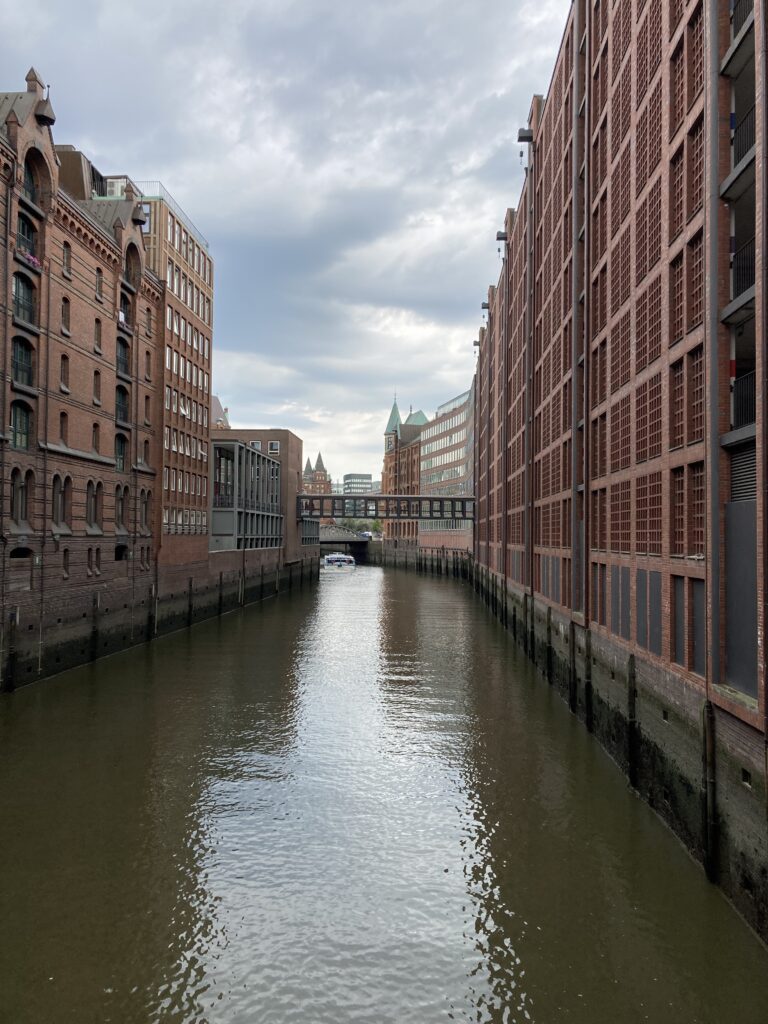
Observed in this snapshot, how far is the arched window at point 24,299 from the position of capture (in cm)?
2722

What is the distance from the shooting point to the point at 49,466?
2952 cm

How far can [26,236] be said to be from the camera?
92.7 feet

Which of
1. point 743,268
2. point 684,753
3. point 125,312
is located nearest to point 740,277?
point 743,268

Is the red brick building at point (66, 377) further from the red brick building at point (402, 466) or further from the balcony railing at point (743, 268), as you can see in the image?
the red brick building at point (402, 466)

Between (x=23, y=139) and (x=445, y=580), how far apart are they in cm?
7849

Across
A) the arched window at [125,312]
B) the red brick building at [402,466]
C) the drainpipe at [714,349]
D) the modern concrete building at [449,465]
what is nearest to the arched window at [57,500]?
the arched window at [125,312]

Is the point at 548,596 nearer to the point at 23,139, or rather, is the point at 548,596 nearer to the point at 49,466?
the point at 49,466

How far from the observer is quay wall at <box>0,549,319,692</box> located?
2627 centimetres

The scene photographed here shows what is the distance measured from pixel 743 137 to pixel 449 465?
11310 cm

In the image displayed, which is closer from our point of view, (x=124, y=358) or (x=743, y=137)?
(x=743, y=137)

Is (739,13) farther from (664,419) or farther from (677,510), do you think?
(677,510)

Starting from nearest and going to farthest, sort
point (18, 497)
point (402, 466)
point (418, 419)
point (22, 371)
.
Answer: point (18, 497), point (22, 371), point (402, 466), point (418, 419)

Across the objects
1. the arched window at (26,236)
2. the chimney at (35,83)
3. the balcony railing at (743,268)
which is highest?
the chimney at (35,83)

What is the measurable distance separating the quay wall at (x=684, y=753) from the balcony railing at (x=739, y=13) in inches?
496
